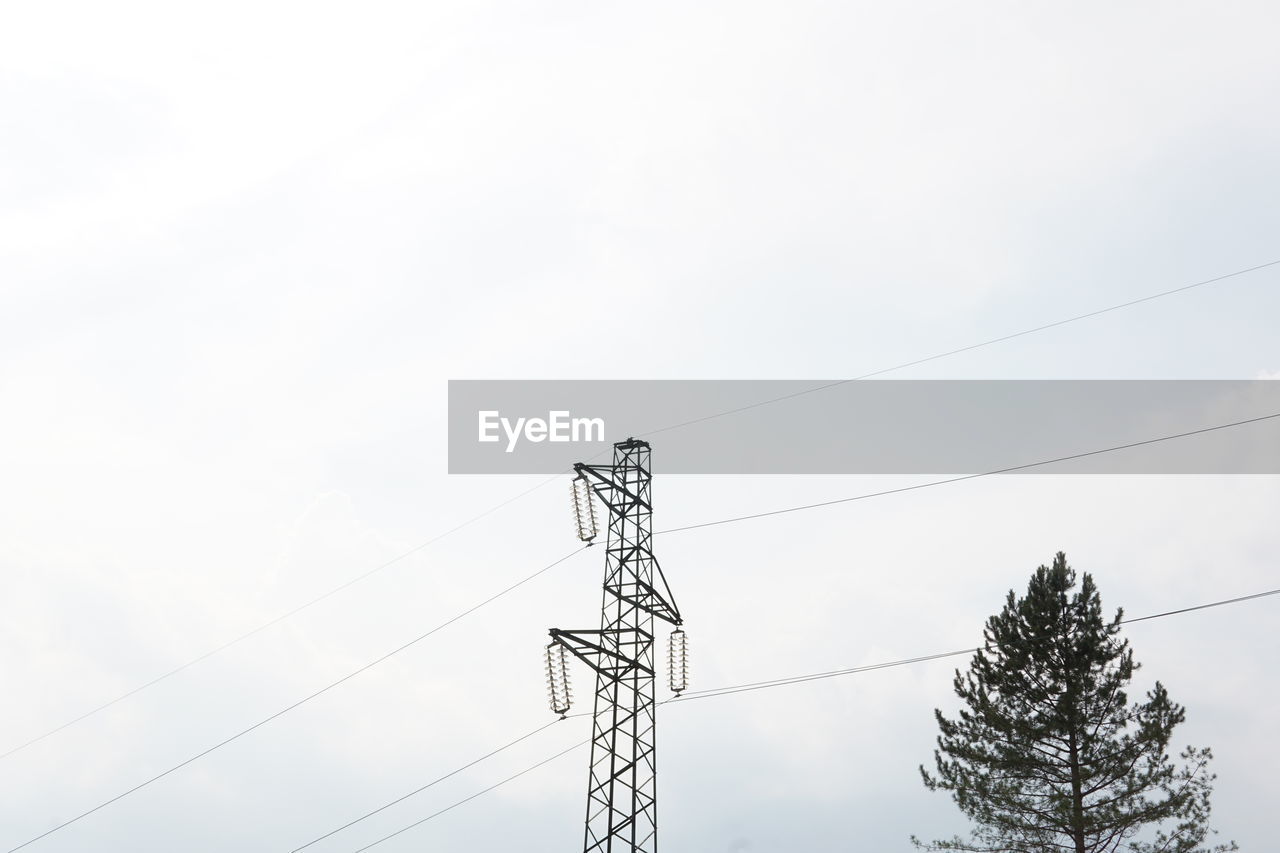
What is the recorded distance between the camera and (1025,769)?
37.2 meters

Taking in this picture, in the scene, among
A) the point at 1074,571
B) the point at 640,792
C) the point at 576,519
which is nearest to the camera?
the point at 640,792

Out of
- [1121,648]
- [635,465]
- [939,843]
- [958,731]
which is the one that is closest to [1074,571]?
[1121,648]

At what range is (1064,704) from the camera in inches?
1458

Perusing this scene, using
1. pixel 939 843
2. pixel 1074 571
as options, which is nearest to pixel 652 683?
pixel 939 843

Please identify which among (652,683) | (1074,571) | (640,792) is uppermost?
(1074,571)

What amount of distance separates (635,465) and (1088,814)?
1594cm

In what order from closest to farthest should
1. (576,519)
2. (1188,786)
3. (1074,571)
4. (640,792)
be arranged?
(640,792) → (576,519) → (1188,786) → (1074,571)

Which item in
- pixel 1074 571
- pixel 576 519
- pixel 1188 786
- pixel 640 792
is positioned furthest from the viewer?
pixel 1074 571

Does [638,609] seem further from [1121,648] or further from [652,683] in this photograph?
[1121,648]

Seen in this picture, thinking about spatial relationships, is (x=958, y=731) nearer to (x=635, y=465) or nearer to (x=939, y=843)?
(x=939, y=843)

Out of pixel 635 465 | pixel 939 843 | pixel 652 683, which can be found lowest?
pixel 939 843

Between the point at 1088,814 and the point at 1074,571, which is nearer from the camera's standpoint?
the point at 1088,814

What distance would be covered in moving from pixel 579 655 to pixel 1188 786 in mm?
18014

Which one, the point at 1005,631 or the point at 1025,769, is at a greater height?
the point at 1005,631
